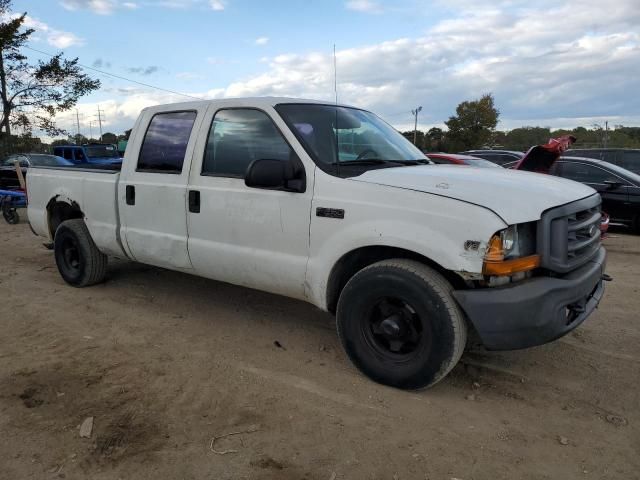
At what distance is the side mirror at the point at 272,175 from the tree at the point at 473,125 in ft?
168

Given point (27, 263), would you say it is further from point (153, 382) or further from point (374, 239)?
point (374, 239)

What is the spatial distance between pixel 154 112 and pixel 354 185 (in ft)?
7.96

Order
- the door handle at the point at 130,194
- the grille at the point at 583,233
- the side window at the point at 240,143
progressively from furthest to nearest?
the door handle at the point at 130,194
the side window at the point at 240,143
the grille at the point at 583,233

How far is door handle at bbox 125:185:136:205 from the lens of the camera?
4.77m

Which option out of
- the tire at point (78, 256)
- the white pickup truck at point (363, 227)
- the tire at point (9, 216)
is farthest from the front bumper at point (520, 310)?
the tire at point (9, 216)

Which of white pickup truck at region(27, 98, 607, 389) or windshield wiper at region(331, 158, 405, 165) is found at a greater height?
windshield wiper at region(331, 158, 405, 165)

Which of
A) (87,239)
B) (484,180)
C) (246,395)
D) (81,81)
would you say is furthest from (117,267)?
(81,81)

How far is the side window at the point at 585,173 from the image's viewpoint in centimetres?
958

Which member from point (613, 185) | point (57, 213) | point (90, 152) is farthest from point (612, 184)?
point (90, 152)

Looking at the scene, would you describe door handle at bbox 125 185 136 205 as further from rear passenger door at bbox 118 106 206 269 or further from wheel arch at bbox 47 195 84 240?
wheel arch at bbox 47 195 84 240

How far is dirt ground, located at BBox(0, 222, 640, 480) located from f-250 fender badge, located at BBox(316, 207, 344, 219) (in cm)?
110

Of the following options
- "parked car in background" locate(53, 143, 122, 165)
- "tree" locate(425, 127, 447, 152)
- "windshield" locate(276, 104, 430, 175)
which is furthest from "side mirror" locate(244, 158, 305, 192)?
"tree" locate(425, 127, 447, 152)

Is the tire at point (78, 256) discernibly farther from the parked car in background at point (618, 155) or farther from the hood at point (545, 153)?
the parked car in background at point (618, 155)

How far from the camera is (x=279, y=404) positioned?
320 centimetres
